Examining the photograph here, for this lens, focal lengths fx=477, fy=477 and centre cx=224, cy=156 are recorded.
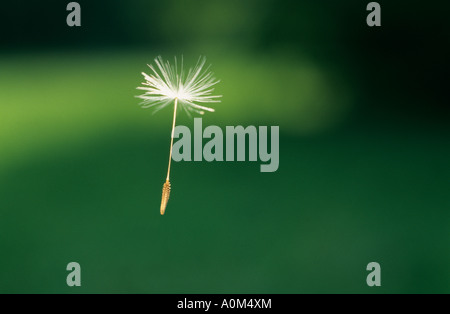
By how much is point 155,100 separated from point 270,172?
550 mm

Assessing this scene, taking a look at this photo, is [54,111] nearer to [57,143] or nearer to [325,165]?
[57,143]

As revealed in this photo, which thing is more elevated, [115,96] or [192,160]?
[115,96]

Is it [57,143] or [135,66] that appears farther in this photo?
[135,66]

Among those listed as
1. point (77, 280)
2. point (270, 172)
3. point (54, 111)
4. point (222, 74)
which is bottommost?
point (77, 280)

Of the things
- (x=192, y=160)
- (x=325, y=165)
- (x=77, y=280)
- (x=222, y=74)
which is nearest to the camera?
(x=77, y=280)

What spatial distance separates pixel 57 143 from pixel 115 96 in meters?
0.33

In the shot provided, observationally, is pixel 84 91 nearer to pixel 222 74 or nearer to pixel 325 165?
pixel 222 74

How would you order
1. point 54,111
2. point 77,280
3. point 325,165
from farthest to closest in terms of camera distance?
point 54,111, point 325,165, point 77,280

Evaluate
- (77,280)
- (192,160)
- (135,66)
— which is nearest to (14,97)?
(135,66)

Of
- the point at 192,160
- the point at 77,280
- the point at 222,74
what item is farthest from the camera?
the point at 222,74

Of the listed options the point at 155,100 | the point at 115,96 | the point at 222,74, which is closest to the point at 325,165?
the point at 222,74

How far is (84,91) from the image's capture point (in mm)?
2033

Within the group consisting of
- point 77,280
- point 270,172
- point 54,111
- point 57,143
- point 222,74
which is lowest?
point 77,280

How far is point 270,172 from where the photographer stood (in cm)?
168
